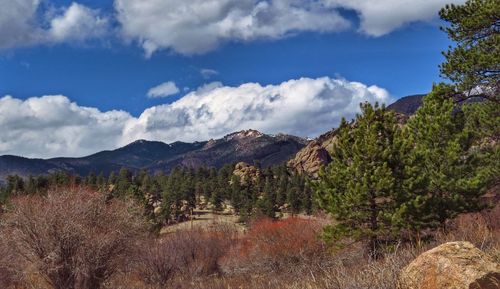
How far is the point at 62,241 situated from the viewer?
19.3 m

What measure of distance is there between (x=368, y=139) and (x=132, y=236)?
11.9m

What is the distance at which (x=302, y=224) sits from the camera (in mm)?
39969

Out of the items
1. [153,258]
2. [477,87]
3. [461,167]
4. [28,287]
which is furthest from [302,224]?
[28,287]

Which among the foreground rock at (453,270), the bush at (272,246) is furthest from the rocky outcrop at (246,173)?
the foreground rock at (453,270)

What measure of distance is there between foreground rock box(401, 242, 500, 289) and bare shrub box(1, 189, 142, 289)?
16.3 metres

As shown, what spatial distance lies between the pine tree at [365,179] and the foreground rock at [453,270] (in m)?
14.3

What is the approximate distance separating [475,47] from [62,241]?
1911 cm

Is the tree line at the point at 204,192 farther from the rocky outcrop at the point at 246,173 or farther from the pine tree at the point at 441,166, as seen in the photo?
the pine tree at the point at 441,166

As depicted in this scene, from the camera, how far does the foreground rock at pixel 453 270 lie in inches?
216

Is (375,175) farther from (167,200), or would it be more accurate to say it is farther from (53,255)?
(167,200)

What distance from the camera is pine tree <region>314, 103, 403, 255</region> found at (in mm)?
20500

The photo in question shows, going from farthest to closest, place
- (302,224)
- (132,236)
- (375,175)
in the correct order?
(302,224) < (132,236) < (375,175)

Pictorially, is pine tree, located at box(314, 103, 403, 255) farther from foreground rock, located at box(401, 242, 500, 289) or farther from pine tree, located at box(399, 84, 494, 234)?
foreground rock, located at box(401, 242, 500, 289)

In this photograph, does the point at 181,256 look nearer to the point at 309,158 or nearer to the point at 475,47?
the point at 475,47
